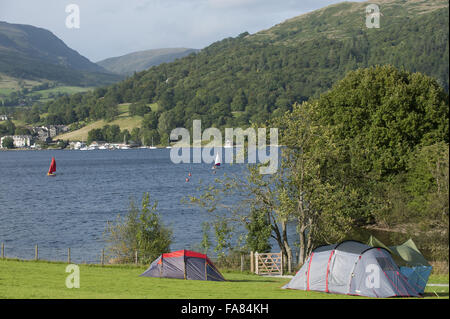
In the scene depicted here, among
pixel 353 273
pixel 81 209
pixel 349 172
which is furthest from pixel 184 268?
pixel 81 209

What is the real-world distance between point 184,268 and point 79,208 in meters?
56.5

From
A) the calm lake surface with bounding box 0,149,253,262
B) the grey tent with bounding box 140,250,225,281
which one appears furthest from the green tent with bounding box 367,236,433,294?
the calm lake surface with bounding box 0,149,253,262

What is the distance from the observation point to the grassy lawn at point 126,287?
2133 centimetres

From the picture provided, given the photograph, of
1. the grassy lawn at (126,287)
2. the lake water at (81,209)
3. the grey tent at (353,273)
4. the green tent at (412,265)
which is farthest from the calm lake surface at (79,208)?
the grey tent at (353,273)

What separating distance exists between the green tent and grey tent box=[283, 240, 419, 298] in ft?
4.28

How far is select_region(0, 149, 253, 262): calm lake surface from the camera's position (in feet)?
175

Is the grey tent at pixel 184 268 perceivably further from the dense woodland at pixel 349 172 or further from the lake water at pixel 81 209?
the lake water at pixel 81 209

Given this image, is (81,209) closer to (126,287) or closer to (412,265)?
(126,287)

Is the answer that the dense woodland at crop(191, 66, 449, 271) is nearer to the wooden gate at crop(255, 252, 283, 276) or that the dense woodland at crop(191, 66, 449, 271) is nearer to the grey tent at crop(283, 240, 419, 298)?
the wooden gate at crop(255, 252, 283, 276)

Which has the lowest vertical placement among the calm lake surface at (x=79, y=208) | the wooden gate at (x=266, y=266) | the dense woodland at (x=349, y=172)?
the calm lake surface at (x=79, y=208)

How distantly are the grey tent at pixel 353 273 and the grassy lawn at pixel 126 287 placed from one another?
716 mm

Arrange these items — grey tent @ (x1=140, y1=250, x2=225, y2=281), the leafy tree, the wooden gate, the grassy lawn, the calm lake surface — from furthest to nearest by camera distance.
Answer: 1. the calm lake surface
2. the leafy tree
3. the wooden gate
4. grey tent @ (x1=140, y1=250, x2=225, y2=281)
5. the grassy lawn

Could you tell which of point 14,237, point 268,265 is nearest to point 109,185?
point 14,237

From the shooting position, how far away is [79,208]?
81250 millimetres
